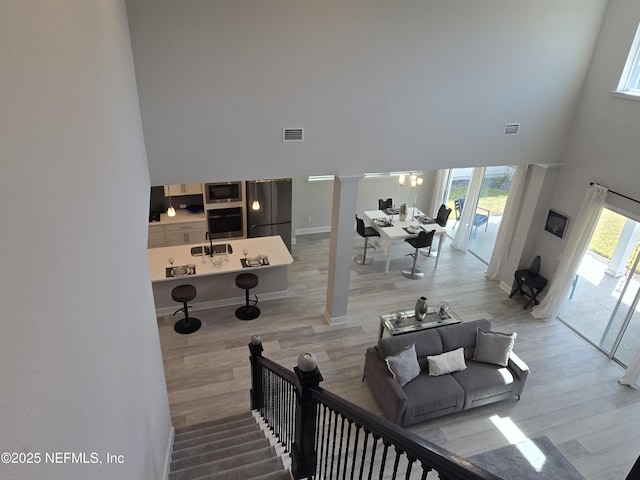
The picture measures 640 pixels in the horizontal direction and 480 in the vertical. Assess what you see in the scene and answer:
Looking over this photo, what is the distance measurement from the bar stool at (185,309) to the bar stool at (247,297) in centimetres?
74

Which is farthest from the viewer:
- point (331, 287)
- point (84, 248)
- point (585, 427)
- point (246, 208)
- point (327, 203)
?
point (327, 203)

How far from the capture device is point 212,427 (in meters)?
5.14

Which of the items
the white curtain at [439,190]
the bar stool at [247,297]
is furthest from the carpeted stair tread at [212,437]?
the white curtain at [439,190]

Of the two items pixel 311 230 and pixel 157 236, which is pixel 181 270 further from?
pixel 311 230

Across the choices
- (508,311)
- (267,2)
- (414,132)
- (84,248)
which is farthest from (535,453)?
(267,2)

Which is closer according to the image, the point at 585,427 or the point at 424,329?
the point at 585,427

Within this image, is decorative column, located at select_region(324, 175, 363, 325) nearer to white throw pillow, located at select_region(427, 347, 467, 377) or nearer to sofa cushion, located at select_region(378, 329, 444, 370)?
sofa cushion, located at select_region(378, 329, 444, 370)

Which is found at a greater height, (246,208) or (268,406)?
(246,208)

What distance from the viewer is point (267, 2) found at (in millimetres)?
4910

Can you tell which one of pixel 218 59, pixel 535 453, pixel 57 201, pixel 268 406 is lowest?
pixel 535 453

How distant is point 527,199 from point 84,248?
8008 millimetres

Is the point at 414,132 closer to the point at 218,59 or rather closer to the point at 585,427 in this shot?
the point at 218,59

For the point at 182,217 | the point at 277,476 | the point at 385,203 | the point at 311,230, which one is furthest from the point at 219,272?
the point at 385,203

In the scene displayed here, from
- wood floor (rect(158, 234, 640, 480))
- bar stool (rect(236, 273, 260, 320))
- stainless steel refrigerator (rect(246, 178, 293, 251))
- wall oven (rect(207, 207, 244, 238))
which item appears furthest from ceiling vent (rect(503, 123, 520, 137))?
wall oven (rect(207, 207, 244, 238))
